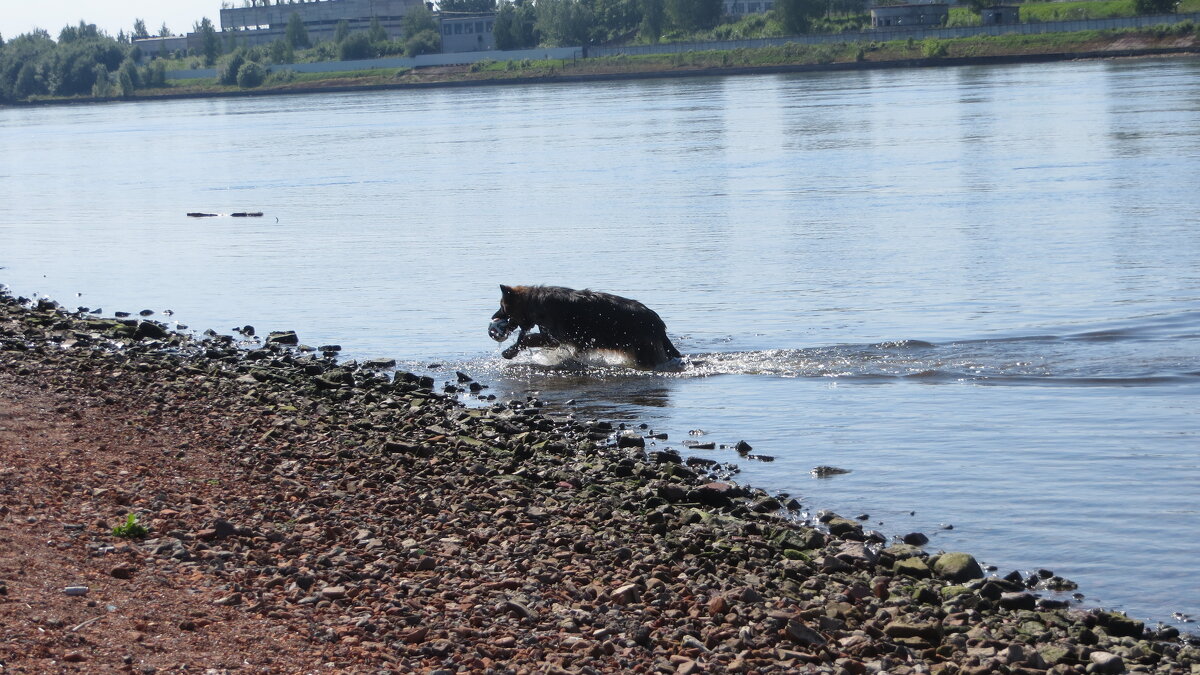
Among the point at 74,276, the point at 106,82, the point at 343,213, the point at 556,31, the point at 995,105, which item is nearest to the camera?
the point at 74,276

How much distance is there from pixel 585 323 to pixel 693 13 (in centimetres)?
14258

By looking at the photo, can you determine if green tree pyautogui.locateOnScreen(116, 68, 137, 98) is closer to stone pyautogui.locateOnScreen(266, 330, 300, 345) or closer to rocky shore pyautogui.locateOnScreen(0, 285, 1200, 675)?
stone pyautogui.locateOnScreen(266, 330, 300, 345)

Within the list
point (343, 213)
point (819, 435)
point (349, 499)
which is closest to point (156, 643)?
point (349, 499)

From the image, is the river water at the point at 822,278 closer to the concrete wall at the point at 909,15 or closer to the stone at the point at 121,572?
the stone at the point at 121,572

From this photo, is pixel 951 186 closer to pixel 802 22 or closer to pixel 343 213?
pixel 343 213

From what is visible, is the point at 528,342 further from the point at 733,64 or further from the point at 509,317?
the point at 733,64

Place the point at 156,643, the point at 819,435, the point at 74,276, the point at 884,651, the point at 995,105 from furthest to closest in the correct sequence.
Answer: the point at 995,105, the point at 74,276, the point at 819,435, the point at 884,651, the point at 156,643

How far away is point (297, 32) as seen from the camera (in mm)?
189000

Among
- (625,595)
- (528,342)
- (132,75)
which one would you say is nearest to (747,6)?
(132,75)

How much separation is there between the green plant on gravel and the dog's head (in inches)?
321

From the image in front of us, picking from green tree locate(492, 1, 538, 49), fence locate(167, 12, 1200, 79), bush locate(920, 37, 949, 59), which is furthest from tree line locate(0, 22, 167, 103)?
bush locate(920, 37, 949, 59)

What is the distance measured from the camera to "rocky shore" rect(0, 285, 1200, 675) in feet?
22.5

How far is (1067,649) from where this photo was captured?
731 centimetres

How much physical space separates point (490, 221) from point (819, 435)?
19296 millimetres
